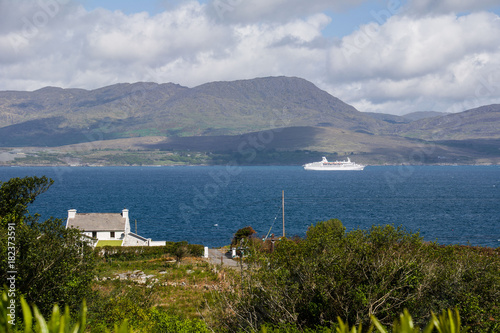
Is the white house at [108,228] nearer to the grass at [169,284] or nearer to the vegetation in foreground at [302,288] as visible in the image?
the grass at [169,284]

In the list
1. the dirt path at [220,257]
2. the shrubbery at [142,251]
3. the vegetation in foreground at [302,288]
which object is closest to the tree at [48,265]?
the vegetation in foreground at [302,288]

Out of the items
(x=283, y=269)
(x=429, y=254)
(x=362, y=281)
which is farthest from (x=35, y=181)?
(x=429, y=254)

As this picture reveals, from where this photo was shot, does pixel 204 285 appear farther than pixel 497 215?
No

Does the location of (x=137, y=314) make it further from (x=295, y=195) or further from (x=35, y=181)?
(x=295, y=195)

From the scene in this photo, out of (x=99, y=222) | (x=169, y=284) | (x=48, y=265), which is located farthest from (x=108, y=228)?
(x=48, y=265)

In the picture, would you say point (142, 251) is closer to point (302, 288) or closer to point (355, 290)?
point (302, 288)

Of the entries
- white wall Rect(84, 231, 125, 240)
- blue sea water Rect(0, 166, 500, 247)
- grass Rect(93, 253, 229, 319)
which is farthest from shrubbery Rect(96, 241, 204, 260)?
blue sea water Rect(0, 166, 500, 247)

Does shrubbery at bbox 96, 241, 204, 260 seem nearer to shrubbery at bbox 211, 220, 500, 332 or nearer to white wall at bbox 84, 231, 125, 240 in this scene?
white wall at bbox 84, 231, 125, 240

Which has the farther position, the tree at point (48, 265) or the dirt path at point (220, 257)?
the dirt path at point (220, 257)

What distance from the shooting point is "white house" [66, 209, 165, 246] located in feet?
173

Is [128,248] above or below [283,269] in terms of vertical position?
below

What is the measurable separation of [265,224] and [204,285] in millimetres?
49571

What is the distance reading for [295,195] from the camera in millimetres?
133500

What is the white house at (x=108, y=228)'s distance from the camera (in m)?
52.8
